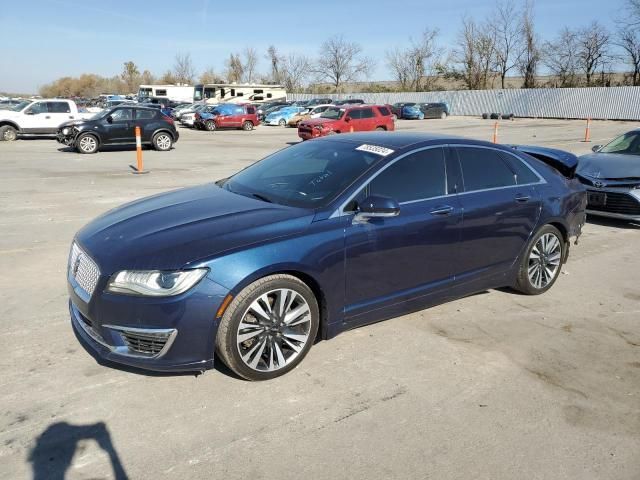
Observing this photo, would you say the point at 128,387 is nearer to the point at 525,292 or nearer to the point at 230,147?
the point at 525,292

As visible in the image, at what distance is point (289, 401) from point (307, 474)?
67 centimetres

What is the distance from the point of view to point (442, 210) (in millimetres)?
4207

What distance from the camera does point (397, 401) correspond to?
3301mm

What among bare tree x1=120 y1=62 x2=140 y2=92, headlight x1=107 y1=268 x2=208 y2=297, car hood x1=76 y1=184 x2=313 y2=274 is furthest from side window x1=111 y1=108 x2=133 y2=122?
bare tree x1=120 y1=62 x2=140 y2=92

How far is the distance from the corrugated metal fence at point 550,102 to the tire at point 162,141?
37028 mm

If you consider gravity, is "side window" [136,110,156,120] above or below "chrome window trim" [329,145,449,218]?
above

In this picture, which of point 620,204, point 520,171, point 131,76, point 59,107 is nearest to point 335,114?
point 59,107

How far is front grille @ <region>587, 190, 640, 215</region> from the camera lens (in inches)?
307

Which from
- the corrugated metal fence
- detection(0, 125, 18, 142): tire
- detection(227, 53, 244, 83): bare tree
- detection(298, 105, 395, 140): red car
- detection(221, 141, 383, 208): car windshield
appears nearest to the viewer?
detection(221, 141, 383, 208): car windshield

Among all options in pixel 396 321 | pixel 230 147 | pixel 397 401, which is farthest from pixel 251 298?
pixel 230 147

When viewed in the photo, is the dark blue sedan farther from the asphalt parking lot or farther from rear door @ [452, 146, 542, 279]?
the asphalt parking lot

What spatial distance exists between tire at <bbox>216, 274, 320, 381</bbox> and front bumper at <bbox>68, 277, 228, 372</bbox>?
0.11 metres

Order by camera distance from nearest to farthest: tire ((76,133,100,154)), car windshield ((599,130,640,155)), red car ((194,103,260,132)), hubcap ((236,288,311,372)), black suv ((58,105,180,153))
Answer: hubcap ((236,288,311,372)) < car windshield ((599,130,640,155)) < tire ((76,133,100,154)) < black suv ((58,105,180,153)) < red car ((194,103,260,132))

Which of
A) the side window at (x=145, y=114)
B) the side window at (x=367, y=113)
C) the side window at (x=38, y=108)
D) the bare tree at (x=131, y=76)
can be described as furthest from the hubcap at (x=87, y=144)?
the bare tree at (x=131, y=76)
